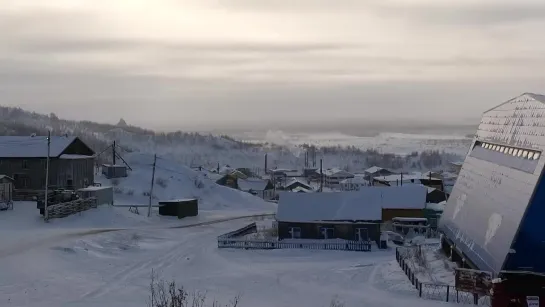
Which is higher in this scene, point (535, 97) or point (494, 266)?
point (535, 97)

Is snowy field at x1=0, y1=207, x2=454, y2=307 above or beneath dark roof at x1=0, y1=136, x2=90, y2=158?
beneath

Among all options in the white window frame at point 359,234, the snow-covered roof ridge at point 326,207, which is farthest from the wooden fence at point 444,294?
the snow-covered roof ridge at point 326,207

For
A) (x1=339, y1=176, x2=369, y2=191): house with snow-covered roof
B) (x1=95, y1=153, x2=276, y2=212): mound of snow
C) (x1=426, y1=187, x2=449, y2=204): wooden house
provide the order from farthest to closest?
(x1=339, y1=176, x2=369, y2=191): house with snow-covered roof
(x1=426, y1=187, x2=449, y2=204): wooden house
(x1=95, y1=153, x2=276, y2=212): mound of snow

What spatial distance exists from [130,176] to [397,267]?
157ft

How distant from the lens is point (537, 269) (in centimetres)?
2484

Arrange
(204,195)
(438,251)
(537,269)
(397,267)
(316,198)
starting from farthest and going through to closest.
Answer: (204,195), (316,198), (438,251), (397,267), (537,269)

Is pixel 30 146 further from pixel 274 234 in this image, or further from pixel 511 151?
pixel 511 151

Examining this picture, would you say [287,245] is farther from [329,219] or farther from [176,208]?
[176,208]

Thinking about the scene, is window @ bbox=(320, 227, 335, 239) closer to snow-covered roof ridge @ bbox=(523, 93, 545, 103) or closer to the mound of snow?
snow-covered roof ridge @ bbox=(523, 93, 545, 103)

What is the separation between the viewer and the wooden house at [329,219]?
43.1 m

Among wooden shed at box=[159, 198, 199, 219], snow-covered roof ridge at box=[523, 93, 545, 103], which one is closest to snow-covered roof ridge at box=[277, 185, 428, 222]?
wooden shed at box=[159, 198, 199, 219]

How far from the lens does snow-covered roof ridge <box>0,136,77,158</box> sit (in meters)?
54.5

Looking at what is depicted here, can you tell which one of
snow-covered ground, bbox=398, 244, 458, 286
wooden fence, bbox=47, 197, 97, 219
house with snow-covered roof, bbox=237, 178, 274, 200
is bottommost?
house with snow-covered roof, bbox=237, 178, 274, 200

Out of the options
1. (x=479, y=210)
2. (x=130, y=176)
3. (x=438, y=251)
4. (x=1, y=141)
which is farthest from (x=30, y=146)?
(x=479, y=210)
